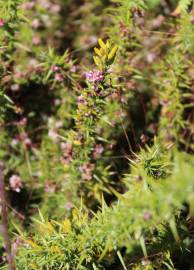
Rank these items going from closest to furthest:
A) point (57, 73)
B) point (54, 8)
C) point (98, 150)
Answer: point (98, 150) < point (57, 73) < point (54, 8)

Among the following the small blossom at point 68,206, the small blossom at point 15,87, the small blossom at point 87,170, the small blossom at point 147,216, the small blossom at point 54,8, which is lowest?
the small blossom at point 68,206

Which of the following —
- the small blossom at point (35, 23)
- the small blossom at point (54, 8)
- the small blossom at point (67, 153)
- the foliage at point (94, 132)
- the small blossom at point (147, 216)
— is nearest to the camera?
the small blossom at point (147, 216)

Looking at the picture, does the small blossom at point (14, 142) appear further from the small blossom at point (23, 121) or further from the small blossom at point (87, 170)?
the small blossom at point (87, 170)

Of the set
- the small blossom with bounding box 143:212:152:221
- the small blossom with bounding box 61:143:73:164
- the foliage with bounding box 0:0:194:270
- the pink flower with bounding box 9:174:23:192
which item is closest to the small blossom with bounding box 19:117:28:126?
the foliage with bounding box 0:0:194:270

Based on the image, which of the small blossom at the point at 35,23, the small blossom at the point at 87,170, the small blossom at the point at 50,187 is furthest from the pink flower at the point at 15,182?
the small blossom at the point at 35,23

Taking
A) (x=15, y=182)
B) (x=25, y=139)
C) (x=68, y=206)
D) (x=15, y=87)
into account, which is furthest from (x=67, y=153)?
(x=15, y=87)

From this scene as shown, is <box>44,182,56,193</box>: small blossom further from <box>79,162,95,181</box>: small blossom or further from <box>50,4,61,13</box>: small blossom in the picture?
<box>50,4,61,13</box>: small blossom

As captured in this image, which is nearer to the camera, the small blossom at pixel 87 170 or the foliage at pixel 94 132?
the foliage at pixel 94 132

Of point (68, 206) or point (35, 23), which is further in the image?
point (35, 23)

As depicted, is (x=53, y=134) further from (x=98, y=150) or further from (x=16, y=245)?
(x=16, y=245)

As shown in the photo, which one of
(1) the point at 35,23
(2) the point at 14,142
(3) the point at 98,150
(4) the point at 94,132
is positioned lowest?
(2) the point at 14,142

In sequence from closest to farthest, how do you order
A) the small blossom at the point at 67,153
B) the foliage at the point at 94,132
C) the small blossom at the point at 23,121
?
the foliage at the point at 94,132
the small blossom at the point at 67,153
the small blossom at the point at 23,121

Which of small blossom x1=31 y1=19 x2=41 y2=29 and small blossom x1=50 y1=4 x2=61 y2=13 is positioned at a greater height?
small blossom x1=50 y1=4 x2=61 y2=13
